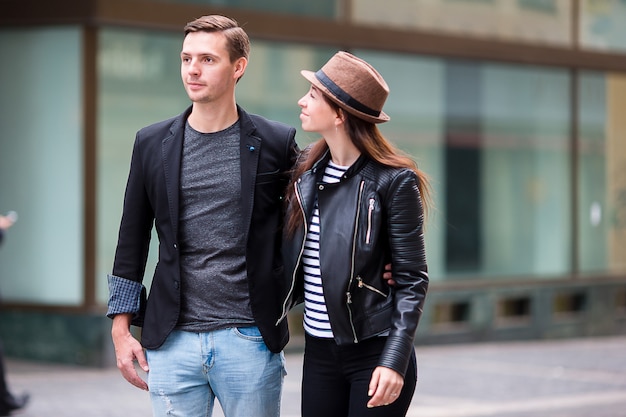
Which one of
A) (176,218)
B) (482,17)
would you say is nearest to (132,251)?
(176,218)

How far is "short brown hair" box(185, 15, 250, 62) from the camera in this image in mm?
4262

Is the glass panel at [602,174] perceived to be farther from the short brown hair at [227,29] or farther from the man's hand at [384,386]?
the man's hand at [384,386]

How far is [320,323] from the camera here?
422cm

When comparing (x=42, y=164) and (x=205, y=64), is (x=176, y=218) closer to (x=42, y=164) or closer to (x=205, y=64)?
(x=205, y=64)

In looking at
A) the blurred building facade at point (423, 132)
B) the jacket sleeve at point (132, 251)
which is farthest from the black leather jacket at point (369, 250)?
the blurred building facade at point (423, 132)

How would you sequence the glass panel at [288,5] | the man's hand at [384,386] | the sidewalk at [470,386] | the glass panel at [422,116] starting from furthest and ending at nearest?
the glass panel at [422,116] → the glass panel at [288,5] → the sidewalk at [470,386] → the man's hand at [384,386]

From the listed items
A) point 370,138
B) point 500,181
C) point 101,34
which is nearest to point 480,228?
point 500,181

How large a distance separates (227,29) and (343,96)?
0.44 metres

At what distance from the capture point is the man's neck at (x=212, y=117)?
14.3 ft

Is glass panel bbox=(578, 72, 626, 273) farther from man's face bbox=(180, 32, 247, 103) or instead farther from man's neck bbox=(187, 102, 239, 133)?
man's face bbox=(180, 32, 247, 103)

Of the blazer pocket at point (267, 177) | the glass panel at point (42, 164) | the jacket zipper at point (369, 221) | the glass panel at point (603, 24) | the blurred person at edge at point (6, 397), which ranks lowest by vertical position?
the blurred person at edge at point (6, 397)

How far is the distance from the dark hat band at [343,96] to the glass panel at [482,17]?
9.05 metres

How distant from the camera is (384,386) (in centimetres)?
405

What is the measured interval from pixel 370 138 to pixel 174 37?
26.1 feet
